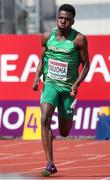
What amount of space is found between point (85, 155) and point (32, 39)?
4.37m

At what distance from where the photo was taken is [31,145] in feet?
51.1

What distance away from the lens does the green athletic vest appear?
968 centimetres

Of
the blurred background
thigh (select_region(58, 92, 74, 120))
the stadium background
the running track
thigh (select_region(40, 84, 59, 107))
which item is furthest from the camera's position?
the blurred background

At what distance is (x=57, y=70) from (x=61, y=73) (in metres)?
0.12

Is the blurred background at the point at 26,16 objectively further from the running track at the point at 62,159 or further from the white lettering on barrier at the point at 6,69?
the running track at the point at 62,159

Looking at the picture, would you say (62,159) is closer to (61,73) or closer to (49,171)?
(49,171)

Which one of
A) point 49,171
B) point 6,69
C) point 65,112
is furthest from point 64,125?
point 6,69

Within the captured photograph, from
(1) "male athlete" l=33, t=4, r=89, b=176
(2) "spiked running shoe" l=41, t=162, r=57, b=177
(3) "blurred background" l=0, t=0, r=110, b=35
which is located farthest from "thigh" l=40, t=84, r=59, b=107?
(3) "blurred background" l=0, t=0, r=110, b=35

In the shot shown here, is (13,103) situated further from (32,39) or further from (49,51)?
(49,51)

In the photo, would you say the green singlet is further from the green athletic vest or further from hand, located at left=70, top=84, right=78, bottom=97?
hand, located at left=70, top=84, right=78, bottom=97

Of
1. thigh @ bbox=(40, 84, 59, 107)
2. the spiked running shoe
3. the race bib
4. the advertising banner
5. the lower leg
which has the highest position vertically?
the race bib

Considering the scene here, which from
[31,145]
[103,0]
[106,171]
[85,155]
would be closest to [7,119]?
[31,145]

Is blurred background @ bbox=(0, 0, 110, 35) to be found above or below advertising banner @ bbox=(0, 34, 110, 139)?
below

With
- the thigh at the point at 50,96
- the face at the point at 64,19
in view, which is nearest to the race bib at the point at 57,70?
the thigh at the point at 50,96
